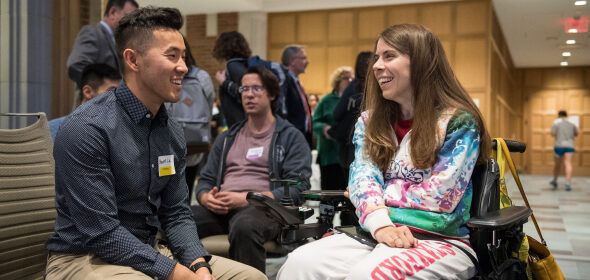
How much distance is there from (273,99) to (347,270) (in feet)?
4.99

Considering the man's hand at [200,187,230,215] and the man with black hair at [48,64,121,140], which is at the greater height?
the man with black hair at [48,64,121,140]

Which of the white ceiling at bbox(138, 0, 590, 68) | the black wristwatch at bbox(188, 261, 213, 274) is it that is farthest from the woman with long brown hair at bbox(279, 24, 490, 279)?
the white ceiling at bbox(138, 0, 590, 68)

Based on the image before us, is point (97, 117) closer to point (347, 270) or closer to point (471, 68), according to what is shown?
point (347, 270)

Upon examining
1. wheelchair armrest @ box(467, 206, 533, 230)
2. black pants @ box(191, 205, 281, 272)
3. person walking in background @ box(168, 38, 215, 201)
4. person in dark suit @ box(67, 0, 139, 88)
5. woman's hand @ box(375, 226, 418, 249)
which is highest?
person in dark suit @ box(67, 0, 139, 88)

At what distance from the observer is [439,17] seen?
9859 mm

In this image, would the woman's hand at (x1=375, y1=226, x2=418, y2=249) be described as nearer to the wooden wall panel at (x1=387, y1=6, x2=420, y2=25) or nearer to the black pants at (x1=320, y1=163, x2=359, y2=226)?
the black pants at (x1=320, y1=163, x2=359, y2=226)

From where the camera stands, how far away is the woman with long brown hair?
165 centimetres

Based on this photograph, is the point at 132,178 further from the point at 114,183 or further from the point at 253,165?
the point at 253,165

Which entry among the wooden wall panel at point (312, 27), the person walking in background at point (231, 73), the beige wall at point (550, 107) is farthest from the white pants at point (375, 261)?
the beige wall at point (550, 107)

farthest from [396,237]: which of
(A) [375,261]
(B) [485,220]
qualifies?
(B) [485,220]

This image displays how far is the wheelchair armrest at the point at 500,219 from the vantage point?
1.52 meters

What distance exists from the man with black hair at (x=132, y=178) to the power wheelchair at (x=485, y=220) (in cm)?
39

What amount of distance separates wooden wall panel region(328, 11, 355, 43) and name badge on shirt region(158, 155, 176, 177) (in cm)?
920

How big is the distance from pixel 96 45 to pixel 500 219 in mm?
2683
